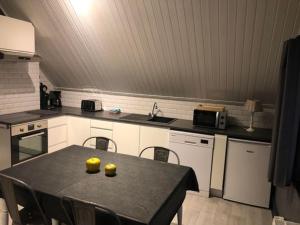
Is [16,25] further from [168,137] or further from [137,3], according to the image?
[168,137]

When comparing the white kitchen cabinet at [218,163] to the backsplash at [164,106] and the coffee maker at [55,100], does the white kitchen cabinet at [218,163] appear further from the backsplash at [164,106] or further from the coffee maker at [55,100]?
the coffee maker at [55,100]

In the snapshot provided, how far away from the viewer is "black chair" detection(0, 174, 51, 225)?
1739 mm

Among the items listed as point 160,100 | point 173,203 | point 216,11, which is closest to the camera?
point 173,203

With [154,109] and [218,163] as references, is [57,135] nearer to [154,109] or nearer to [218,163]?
[154,109]

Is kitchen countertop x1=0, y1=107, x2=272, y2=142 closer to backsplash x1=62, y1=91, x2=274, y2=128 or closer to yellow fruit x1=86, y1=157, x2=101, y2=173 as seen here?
backsplash x1=62, y1=91, x2=274, y2=128

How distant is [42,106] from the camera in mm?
4391

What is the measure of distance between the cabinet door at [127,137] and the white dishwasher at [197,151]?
1.85 feet

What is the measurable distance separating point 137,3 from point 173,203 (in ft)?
6.76

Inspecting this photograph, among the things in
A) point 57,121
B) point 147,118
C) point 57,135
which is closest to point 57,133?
point 57,135

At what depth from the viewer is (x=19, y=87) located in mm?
3926

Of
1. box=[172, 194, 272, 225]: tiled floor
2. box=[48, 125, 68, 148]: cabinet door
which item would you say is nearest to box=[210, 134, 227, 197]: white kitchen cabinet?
box=[172, 194, 272, 225]: tiled floor

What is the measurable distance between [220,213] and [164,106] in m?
1.79

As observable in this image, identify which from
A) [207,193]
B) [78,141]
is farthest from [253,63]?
[78,141]

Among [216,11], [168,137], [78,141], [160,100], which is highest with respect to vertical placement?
[216,11]
